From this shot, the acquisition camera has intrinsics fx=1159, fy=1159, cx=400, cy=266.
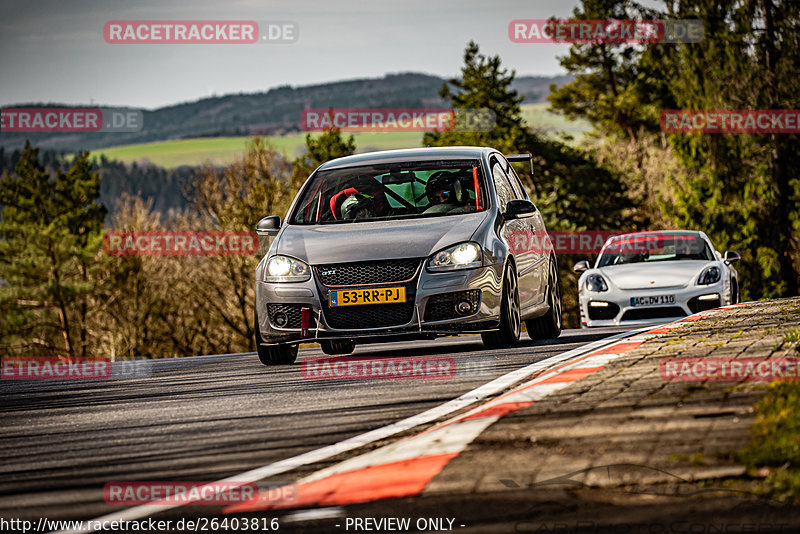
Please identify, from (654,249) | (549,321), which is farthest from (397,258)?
(654,249)

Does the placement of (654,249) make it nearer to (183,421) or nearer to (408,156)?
(408,156)

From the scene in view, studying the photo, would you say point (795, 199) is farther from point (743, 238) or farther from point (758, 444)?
point (758, 444)

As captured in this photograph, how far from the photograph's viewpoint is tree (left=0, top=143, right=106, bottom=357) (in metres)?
58.6

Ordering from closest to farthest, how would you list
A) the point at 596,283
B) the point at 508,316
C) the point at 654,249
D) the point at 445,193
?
the point at 508,316
the point at 445,193
the point at 596,283
the point at 654,249

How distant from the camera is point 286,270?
10.3 m

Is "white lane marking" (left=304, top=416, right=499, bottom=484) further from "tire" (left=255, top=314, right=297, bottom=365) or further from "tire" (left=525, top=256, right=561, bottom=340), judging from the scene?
"tire" (left=525, top=256, right=561, bottom=340)

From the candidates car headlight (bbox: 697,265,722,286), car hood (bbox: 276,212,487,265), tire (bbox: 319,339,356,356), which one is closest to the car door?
car hood (bbox: 276,212,487,265)

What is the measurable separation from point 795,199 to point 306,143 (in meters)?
40.1

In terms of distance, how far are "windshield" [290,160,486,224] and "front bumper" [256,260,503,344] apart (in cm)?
104

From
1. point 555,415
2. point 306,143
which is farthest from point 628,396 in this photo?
point 306,143

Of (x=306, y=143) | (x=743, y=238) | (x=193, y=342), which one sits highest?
(x=306, y=143)

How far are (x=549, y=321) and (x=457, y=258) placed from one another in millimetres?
2695

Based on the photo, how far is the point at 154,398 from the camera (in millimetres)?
8969

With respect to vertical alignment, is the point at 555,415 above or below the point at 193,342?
above
